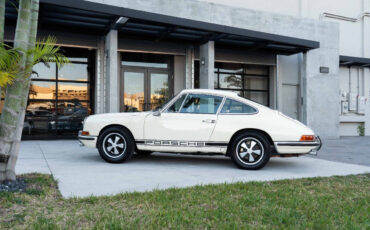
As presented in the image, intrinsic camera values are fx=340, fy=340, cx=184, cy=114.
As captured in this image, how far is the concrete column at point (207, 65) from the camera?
12.6 m

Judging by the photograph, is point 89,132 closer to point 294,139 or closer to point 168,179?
point 168,179

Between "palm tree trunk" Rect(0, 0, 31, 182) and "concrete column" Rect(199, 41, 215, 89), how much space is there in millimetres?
8637

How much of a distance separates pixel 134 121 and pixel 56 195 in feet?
8.65

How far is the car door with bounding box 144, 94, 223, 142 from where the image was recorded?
251 inches

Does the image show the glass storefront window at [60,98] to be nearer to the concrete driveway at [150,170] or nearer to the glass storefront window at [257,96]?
the concrete driveway at [150,170]

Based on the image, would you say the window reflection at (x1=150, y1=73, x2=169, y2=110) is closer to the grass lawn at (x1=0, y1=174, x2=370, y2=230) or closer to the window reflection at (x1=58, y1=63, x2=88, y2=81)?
the window reflection at (x1=58, y1=63, x2=88, y2=81)

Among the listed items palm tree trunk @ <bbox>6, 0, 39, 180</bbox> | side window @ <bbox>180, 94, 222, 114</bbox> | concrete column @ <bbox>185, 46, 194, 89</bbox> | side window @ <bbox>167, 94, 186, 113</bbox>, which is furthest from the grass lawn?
concrete column @ <bbox>185, 46, 194, 89</bbox>

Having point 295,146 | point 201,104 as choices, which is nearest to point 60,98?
point 201,104

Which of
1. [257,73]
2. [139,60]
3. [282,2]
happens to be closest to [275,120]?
[139,60]

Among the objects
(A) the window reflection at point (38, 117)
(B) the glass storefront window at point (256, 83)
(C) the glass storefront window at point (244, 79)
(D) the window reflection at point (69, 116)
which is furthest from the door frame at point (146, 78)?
(B) the glass storefront window at point (256, 83)

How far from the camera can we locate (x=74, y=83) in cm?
1256

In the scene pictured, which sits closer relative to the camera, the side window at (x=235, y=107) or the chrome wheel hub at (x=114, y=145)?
the side window at (x=235, y=107)

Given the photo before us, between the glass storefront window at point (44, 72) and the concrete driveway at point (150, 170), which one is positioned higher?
the glass storefront window at point (44, 72)

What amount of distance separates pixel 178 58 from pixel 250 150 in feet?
28.0
